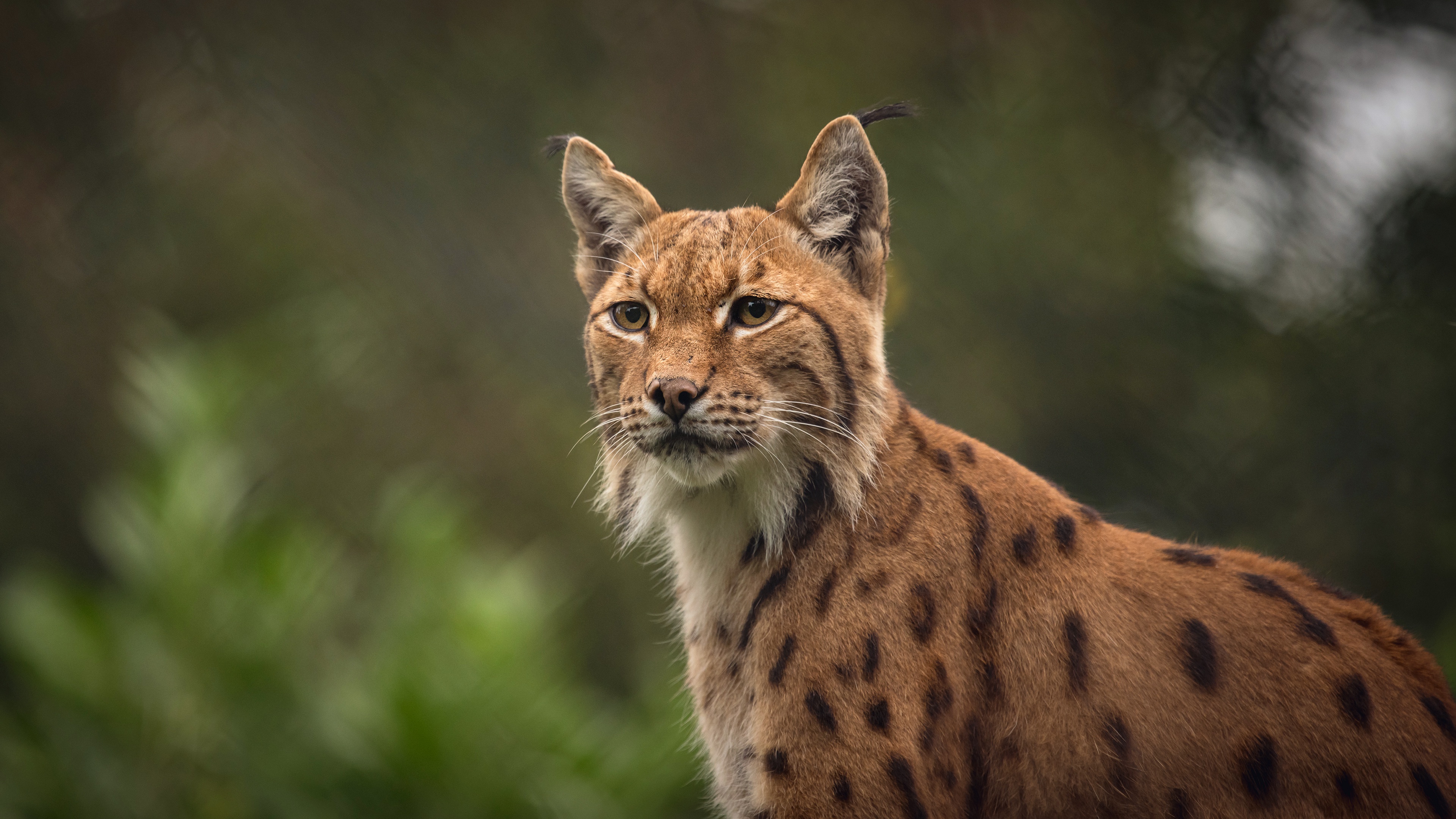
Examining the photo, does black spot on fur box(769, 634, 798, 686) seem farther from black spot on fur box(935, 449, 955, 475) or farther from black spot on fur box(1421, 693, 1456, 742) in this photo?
black spot on fur box(1421, 693, 1456, 742)

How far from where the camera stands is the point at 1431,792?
1.83 meters

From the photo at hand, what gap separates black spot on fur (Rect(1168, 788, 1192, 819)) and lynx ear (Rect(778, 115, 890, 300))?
118 centimetres

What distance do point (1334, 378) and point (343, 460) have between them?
582 centimetres

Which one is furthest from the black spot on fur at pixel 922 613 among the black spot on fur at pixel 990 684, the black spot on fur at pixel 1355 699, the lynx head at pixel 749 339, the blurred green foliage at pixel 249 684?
the blurred green foliage at pixel 249 684

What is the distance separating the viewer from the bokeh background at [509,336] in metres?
4.25

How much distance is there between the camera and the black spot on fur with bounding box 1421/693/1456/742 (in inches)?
75.3

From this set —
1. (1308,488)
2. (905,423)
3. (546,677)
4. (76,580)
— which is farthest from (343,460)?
(1308,488)

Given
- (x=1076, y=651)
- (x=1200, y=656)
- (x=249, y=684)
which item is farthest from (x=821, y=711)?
(x=249, y=684)

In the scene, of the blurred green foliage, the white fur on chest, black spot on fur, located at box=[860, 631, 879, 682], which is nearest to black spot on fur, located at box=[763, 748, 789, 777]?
the white fur on chest

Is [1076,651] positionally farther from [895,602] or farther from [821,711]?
[821,711]

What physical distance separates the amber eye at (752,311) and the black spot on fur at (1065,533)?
2.54 feet

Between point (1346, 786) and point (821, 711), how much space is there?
0.98 metres

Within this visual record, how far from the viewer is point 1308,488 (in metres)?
4.81

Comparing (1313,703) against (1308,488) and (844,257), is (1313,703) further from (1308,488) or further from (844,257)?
(1308,488)
